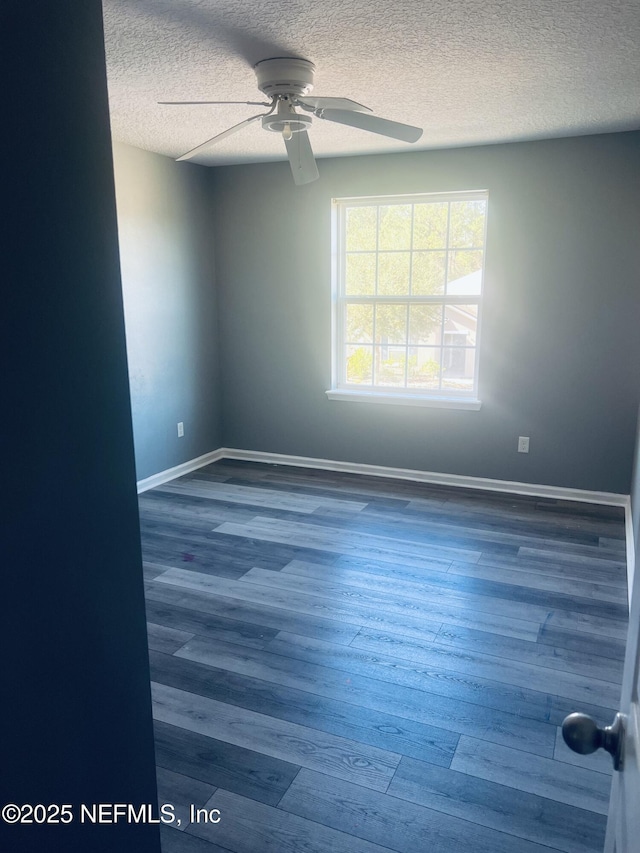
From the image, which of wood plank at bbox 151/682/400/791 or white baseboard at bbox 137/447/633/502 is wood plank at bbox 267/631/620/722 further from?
white baseboard at bbox 137/447/633/502

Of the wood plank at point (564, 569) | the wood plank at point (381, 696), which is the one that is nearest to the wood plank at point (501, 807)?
the wood plank at point (381, 696)

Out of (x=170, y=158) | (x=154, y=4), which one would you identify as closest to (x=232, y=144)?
(x=170, y=158)

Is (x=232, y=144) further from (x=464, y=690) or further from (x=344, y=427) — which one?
(x=464, y=690)

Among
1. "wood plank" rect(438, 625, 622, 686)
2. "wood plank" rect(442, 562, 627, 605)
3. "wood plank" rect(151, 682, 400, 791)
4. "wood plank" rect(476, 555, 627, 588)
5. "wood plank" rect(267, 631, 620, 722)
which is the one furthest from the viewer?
"wood plank" rect(476, 555, 627, 588)

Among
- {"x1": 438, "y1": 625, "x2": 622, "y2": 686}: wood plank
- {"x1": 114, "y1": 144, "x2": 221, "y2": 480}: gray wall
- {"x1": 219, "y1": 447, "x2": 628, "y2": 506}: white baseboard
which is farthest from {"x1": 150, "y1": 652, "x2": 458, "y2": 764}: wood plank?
{"x1": 219, "y1": 447, "x2": 628, "y2": 506}: white baseboard

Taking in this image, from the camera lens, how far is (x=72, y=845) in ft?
3.44

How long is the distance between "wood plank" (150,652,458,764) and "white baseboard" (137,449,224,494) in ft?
7.11

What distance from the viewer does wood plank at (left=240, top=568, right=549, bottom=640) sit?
2.64 metres

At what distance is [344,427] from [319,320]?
2.93 feet

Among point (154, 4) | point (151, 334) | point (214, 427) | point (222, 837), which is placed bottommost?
point (222, 837)

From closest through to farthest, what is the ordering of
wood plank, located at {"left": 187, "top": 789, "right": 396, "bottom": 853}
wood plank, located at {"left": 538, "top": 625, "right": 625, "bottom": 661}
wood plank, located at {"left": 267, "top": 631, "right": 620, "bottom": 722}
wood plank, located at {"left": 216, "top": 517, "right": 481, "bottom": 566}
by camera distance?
wood plank, located at {"left": 187, "top": 789, "right": 396, "bottom": 853}
wood plank, located at {"left": 267, "top": 631, "right": 620, "bottom": 722}
wood plank, located at {"left": 538, "top": 625, "right": 625, "bottom": 661}
wood plank, located at {"left": 216, "top": 517, "right": 481, "bottom": 566}

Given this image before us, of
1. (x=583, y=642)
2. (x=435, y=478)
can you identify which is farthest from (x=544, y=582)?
(x=435, y=478)

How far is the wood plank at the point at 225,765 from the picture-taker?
5.88ft

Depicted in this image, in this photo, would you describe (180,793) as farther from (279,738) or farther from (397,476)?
(397,476)
